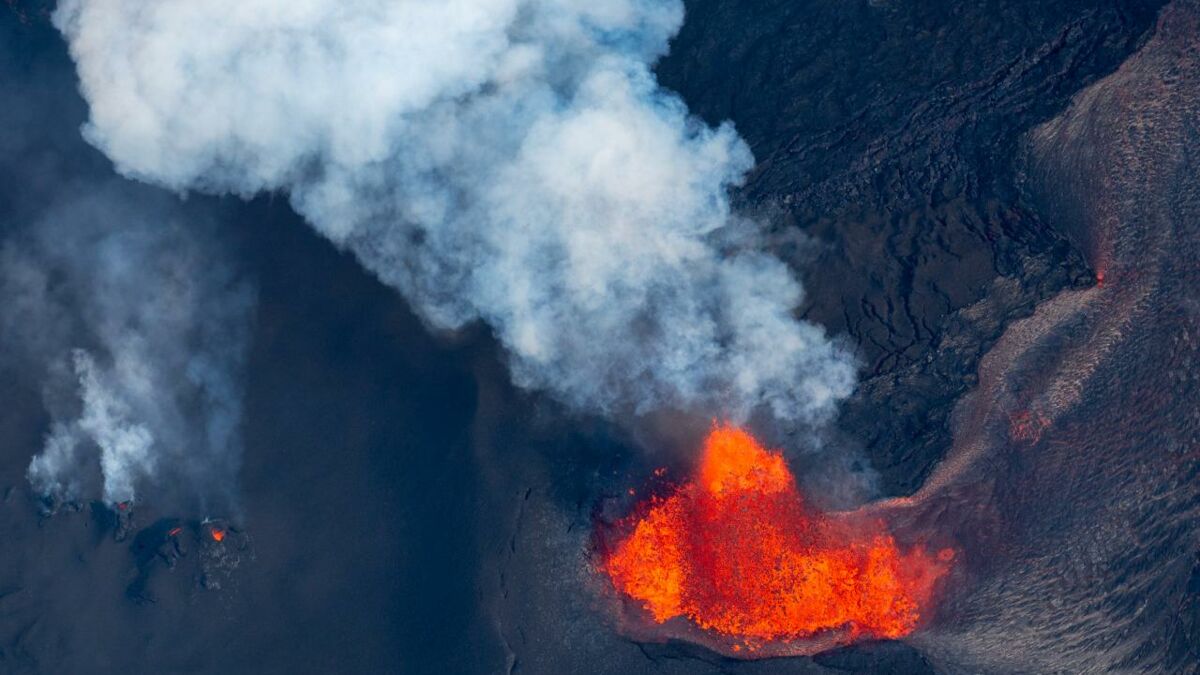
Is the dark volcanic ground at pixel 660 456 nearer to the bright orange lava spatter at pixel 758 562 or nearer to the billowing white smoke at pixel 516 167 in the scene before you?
the bright orange lava spatter at pixel 758 562

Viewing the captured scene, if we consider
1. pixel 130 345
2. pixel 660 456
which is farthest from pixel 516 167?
pixel 130 345

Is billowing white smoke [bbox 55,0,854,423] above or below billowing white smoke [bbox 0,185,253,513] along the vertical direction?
above

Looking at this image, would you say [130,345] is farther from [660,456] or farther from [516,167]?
[660,456]

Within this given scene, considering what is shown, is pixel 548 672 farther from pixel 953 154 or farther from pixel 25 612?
pixel 953 154

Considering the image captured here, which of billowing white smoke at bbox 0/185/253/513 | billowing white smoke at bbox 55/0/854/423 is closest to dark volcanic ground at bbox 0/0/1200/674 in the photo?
billowing white smoke at bbox 0/185/253/513

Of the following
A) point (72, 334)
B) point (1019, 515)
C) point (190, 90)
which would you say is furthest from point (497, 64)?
point (1019, 515)

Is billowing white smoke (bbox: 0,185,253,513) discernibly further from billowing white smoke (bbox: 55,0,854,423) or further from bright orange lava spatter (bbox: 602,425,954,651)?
bright orange lava spatter (bbox: 602,425,954,651)
